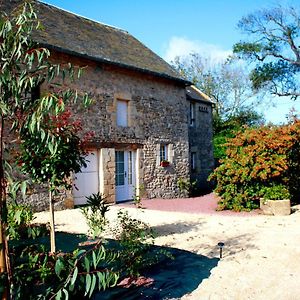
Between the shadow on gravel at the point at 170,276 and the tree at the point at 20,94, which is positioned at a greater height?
the tree at the point at 20,94

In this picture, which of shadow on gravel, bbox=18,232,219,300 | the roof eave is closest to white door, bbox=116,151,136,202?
the roof eave

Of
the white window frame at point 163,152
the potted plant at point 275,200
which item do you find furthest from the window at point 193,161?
the potted plant at point 275,200

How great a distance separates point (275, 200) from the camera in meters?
9.41

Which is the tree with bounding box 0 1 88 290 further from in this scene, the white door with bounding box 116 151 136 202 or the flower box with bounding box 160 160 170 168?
the flower box with bounding box 160 160 170 168

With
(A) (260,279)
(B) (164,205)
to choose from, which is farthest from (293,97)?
(A) (260,279)

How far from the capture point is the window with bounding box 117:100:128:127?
12.4m

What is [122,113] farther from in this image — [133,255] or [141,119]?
[133,255]

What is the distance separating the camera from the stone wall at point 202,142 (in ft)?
59.8

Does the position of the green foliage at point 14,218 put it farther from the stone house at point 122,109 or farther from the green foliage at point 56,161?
the stone house at point 122,109

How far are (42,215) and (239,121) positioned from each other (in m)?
20.1

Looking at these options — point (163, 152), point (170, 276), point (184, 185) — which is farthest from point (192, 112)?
point (170, 276)

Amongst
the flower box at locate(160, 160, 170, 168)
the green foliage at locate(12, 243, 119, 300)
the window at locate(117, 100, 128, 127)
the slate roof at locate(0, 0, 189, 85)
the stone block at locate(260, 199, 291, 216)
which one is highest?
the slate roof at locate(0, 0, 189, 85)

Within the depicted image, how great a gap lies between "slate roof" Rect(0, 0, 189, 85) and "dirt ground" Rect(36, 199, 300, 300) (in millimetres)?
5293

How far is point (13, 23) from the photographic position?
6.63ft
